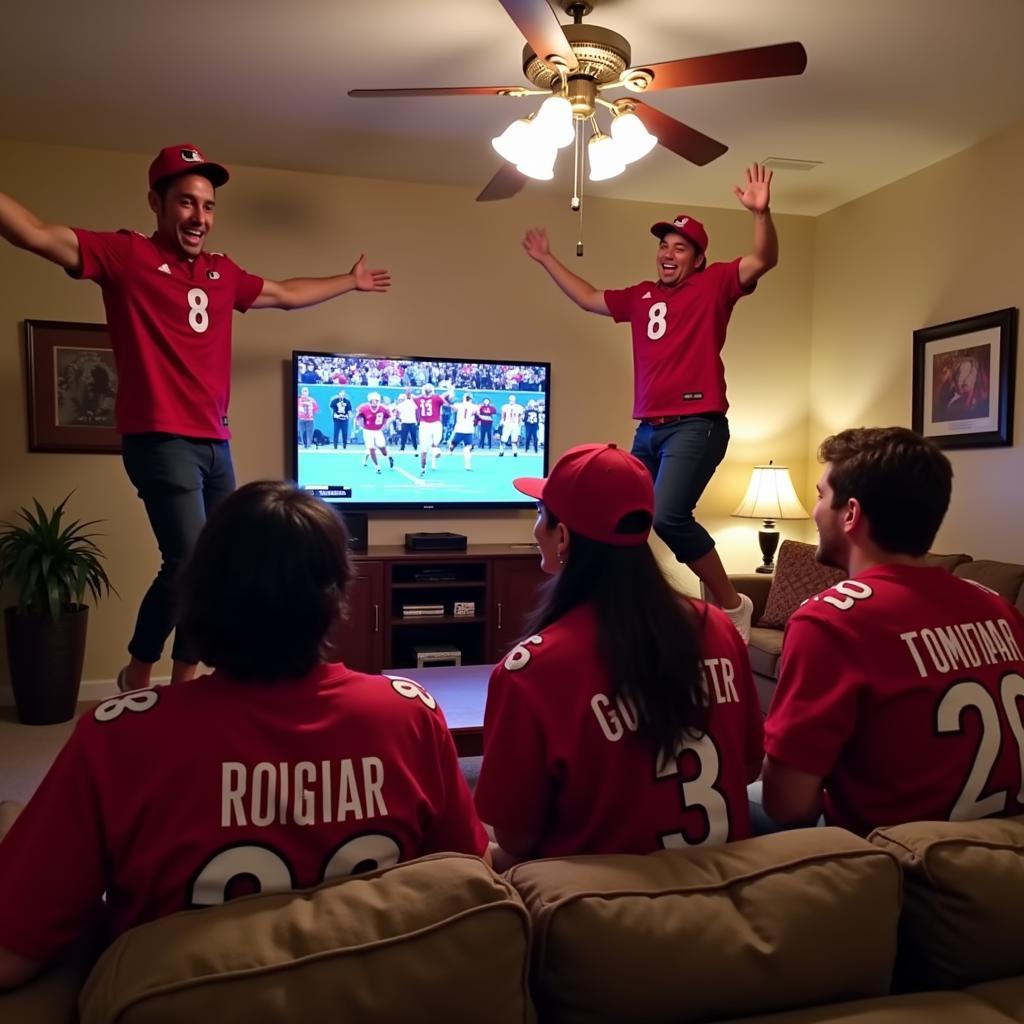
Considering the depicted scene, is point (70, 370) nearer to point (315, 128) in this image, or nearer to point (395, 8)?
point (315, 128)

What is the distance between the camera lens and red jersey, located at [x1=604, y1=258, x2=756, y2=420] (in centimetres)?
318

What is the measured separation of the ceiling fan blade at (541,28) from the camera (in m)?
2.11

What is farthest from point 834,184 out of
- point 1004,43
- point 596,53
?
point 596,53

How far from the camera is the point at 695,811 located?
1131 millimetres

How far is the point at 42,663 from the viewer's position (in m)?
3.73

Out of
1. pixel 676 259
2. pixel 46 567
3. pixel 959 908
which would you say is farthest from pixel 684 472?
pixel 46 567

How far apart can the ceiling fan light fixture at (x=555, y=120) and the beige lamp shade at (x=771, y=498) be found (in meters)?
2.67

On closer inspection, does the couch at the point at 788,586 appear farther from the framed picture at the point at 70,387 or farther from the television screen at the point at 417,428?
the framed picture at the point at 70,387

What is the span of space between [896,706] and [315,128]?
3625 mm

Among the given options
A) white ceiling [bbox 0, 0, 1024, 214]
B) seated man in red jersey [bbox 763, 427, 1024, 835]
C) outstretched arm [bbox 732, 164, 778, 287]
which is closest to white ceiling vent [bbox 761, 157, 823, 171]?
white ceiling [bbox 0, 0, 1024, 214]

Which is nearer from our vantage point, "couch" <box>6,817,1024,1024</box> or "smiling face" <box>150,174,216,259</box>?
"couch" <box>6,817,1024,1024</box>

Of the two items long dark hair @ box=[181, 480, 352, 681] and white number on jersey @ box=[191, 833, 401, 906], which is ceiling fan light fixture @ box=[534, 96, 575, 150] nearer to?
long dark hair @ box=[181, 480, 352, 681]

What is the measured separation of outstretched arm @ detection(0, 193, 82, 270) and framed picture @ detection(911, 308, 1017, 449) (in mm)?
3723

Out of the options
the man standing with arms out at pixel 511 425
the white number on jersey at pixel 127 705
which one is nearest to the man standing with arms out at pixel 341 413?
the man standing with arms out at pixel 511 425
